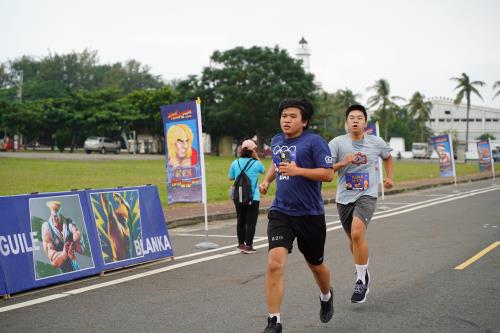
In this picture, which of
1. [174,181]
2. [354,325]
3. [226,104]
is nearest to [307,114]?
[354,325]

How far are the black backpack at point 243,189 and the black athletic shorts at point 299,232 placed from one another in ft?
15.5

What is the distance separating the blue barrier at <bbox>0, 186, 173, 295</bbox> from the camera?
7.22 metres

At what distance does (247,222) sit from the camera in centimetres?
1048

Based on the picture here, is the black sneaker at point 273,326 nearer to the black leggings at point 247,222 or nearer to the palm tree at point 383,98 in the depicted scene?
the black leggings at point 247,222

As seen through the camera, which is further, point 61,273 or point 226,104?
point 226,104

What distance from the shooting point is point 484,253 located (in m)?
10.0

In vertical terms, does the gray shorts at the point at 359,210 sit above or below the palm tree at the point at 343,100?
below

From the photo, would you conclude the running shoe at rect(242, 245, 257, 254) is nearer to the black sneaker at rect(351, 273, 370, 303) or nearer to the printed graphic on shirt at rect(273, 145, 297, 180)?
the black sneaker at rect(351, 273, 370, 303)

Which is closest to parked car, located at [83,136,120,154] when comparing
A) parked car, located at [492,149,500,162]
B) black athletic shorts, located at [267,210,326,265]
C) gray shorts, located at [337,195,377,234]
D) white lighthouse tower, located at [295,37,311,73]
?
parked car, located at [492,149,500,162]

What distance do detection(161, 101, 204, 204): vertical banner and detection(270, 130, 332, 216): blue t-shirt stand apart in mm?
6232

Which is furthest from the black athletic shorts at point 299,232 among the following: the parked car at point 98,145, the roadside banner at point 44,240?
the parked car at point 98,145

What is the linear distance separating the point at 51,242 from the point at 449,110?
5533 inches

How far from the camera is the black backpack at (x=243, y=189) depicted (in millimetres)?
10375

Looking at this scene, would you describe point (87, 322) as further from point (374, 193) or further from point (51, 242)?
point (374, 193)
